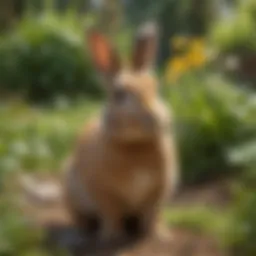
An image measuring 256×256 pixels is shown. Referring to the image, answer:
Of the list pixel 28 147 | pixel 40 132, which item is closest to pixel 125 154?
pixel 28 147

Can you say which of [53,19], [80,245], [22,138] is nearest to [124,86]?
[80,245]

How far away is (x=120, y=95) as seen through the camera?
4.41 m

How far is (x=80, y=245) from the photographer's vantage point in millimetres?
4730

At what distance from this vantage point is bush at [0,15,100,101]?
9039mm

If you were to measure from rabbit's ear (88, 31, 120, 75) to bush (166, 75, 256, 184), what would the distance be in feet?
4.46

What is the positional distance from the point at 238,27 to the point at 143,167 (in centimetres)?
435

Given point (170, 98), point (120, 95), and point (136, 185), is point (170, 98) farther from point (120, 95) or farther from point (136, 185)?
point (120, 95)

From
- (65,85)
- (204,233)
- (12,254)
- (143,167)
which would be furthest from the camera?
(65,85)

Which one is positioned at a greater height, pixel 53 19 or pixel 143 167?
pixel 53 19

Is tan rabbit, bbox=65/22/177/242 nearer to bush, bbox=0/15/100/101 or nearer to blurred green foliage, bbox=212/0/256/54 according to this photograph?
blurred green foliage, bbox=212/0/256/54

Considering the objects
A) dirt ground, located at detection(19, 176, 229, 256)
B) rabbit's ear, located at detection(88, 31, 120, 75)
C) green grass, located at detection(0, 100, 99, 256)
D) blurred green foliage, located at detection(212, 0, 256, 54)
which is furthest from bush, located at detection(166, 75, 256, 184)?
blurred green foliage, located at detection(212, 0, 256, 54)

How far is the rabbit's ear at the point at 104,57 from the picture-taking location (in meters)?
4.58

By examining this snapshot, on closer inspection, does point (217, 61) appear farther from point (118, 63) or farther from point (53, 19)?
point (118, 63)

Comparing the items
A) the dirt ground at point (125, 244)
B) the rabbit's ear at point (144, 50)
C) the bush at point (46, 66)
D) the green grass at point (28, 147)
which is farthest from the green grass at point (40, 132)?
the rabbit's ear at point (144, 50)
